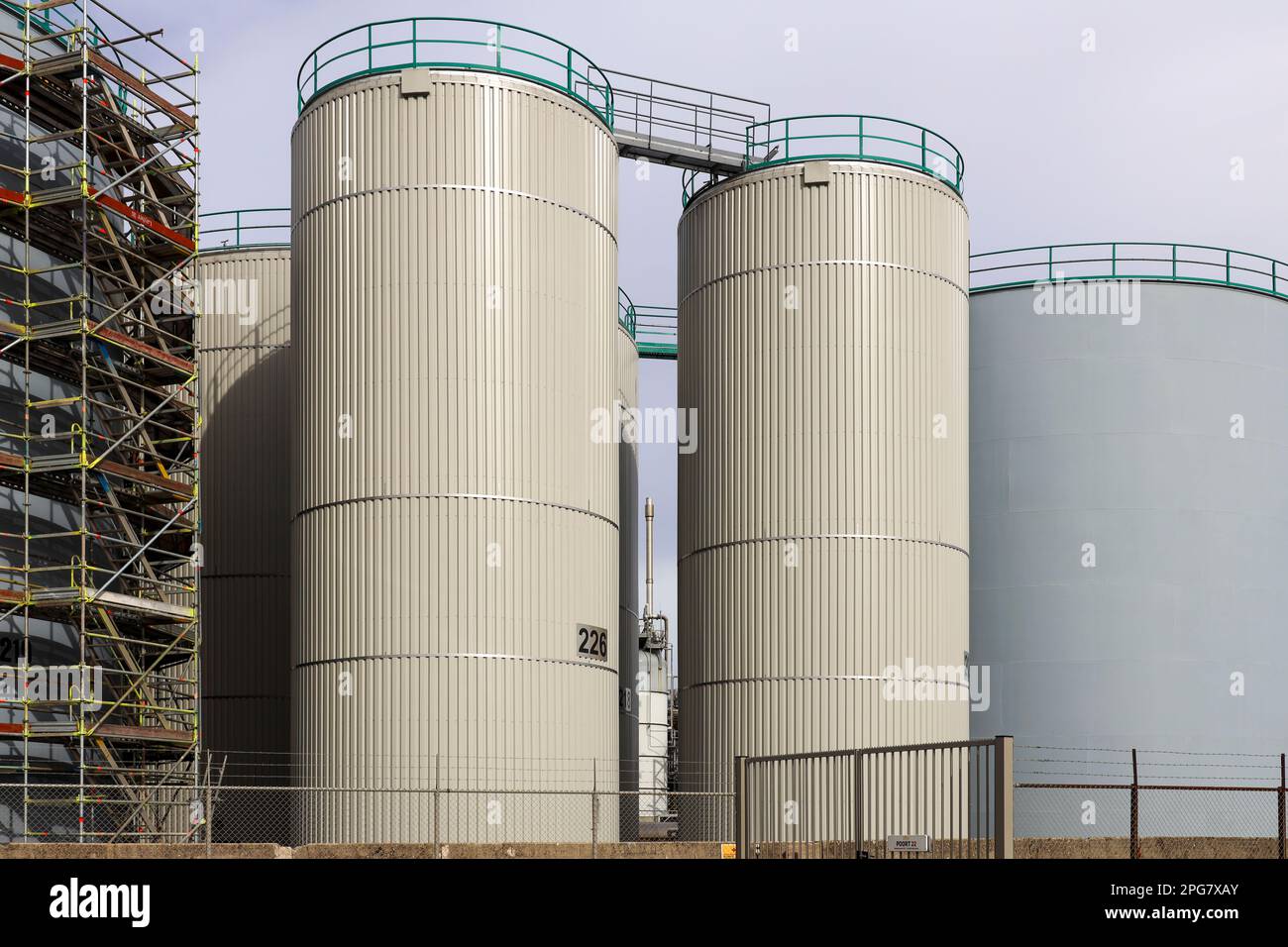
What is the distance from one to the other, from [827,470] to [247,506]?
1360 cm

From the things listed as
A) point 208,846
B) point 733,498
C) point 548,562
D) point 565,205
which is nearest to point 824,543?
point 733,498

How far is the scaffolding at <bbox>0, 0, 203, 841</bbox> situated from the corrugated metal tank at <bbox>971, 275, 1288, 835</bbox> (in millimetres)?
17153

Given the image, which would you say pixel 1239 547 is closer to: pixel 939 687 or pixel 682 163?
pixel 939 687

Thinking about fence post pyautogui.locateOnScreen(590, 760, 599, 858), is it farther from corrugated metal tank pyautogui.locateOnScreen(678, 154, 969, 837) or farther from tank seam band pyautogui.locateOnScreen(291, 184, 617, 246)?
tank seam band pyautogui.locateOnScreen(291, 184, 617, 246)

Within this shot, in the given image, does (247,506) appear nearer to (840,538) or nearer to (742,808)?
(840,538)

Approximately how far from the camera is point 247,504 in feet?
131

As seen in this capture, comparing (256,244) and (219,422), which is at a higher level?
(256,244)

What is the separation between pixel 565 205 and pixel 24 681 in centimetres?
1270

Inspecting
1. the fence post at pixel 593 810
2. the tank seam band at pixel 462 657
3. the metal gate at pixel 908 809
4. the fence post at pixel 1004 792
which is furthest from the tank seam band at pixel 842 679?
the fence post at pixel 1004 792

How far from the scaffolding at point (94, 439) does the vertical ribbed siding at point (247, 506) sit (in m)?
2.68

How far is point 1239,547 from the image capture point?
125ft

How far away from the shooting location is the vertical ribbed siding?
38906 millimetres

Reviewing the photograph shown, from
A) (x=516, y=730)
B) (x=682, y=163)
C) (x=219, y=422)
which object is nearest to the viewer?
(x=516, y=730)

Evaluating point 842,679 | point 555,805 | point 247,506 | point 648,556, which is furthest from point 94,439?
point 648,556
